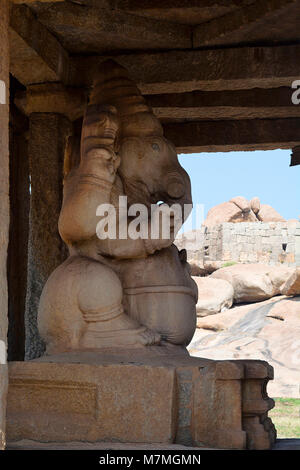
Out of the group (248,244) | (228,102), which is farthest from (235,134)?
(248,244)

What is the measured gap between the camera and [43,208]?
649 cm

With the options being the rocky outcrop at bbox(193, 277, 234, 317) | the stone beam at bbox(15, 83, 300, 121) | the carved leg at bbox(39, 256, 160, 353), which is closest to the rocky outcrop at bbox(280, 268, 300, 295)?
the rocky outcrop at bbox(193, 277, 234, 317)

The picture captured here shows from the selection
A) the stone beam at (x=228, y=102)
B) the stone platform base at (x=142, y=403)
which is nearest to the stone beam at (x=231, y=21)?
the stone beam at (x=228, y=102)

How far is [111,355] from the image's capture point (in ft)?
14.4

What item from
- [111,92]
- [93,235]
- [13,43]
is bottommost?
[93,235]

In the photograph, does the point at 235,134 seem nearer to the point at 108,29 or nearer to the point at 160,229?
the point at 108,29

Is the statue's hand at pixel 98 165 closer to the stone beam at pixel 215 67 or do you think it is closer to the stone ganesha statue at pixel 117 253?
the stone ganesha statue at pixel 117 253

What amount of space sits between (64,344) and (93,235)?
28.6 inches

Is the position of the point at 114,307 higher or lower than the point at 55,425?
higher

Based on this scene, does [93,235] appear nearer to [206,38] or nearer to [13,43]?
[13,43]

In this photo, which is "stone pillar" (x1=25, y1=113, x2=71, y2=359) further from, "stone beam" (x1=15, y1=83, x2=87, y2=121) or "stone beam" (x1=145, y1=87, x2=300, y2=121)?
"stone beam" (x1=145, y1=87, x2=300, y2=121)

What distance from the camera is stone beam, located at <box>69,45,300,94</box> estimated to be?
6.16 metres

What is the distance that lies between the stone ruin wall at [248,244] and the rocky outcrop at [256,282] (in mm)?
4696
